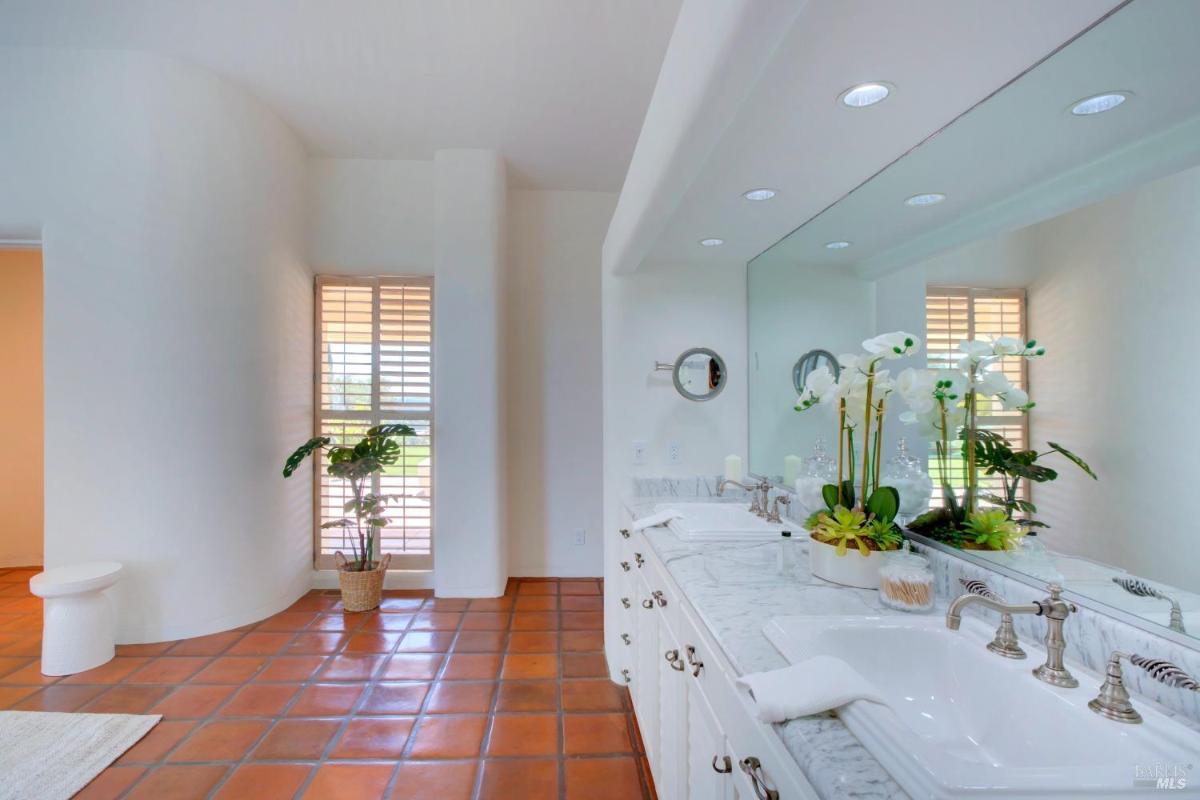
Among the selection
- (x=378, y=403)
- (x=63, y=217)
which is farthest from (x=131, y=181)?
(x=378, y=403)

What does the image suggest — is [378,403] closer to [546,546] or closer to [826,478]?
[546,546]

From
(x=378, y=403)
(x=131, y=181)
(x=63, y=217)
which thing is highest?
(x=131, y=181)

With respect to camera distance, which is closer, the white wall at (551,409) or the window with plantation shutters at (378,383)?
the window with plantation shutters at (378,383)

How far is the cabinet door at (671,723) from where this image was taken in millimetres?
1336

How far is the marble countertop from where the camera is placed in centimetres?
66

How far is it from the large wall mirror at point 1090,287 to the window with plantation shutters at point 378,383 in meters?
3.11

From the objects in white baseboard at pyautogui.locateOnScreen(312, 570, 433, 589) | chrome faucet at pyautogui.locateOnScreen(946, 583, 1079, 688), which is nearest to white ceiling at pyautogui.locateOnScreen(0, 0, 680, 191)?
chrome faucet at pyautogui.locateOnScreen(946, 583, 1079, 688)

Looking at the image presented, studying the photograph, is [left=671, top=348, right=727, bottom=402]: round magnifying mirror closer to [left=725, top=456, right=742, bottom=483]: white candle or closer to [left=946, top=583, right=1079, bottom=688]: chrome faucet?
[left=725, top=456, right=742, bottom=483]: white candle

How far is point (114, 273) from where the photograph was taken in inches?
109

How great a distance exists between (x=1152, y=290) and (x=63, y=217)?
4.23 m

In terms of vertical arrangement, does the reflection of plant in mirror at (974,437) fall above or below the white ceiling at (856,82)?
below

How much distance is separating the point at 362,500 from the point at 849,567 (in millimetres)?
3008

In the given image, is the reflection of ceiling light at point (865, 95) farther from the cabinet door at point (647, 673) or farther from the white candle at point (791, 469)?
the cabinet door at point (647, 673)

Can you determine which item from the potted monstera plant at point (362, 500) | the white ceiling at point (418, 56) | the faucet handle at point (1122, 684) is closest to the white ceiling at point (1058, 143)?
the faucet handle at point (1122, 684)
